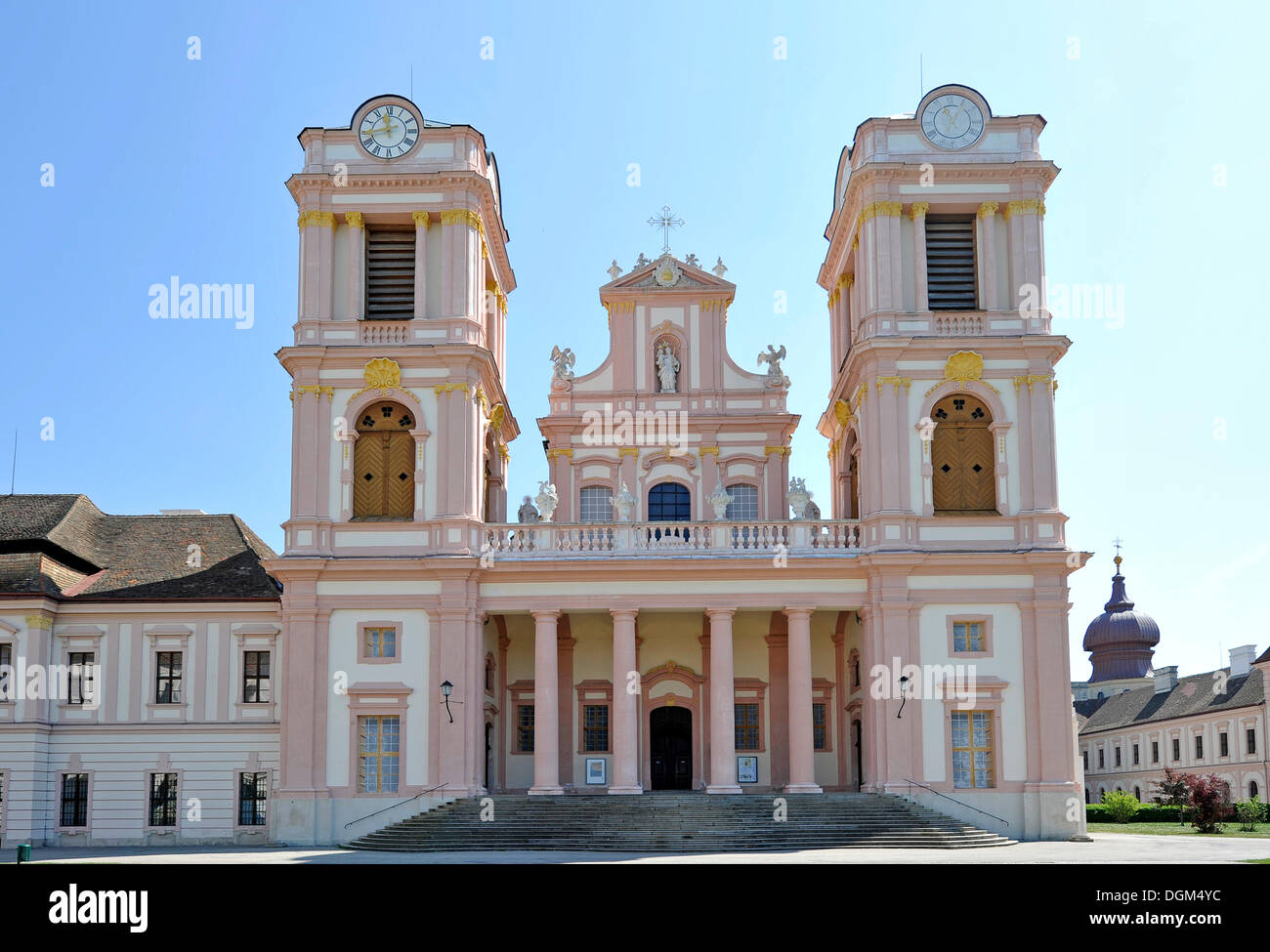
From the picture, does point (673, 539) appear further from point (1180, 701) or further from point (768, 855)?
point (1180, 701)

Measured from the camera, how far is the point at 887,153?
3844cm

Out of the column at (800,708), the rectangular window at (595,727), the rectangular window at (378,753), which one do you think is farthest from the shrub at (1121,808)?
the rectangular window at (378,753)

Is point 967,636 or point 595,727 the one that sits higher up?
point 967,636

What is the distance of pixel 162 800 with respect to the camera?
38.2m

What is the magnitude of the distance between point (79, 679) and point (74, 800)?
3197 millimetres

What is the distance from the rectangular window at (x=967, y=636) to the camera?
36.2m

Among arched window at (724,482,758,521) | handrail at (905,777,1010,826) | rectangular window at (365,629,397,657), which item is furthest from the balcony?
handrail at (905,777,1010,826)

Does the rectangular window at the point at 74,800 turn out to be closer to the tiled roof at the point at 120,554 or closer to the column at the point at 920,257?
the tiled roof at the point at 120,554

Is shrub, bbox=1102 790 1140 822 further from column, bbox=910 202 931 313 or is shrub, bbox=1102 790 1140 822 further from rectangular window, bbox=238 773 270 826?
rectangular window, bbox=238 773 270 826

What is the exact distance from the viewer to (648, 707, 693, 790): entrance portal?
131 ft

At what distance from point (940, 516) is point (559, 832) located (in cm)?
1268

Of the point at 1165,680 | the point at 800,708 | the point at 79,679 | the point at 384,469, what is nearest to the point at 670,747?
the point at 800,708

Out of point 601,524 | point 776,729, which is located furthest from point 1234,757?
point 601,524
